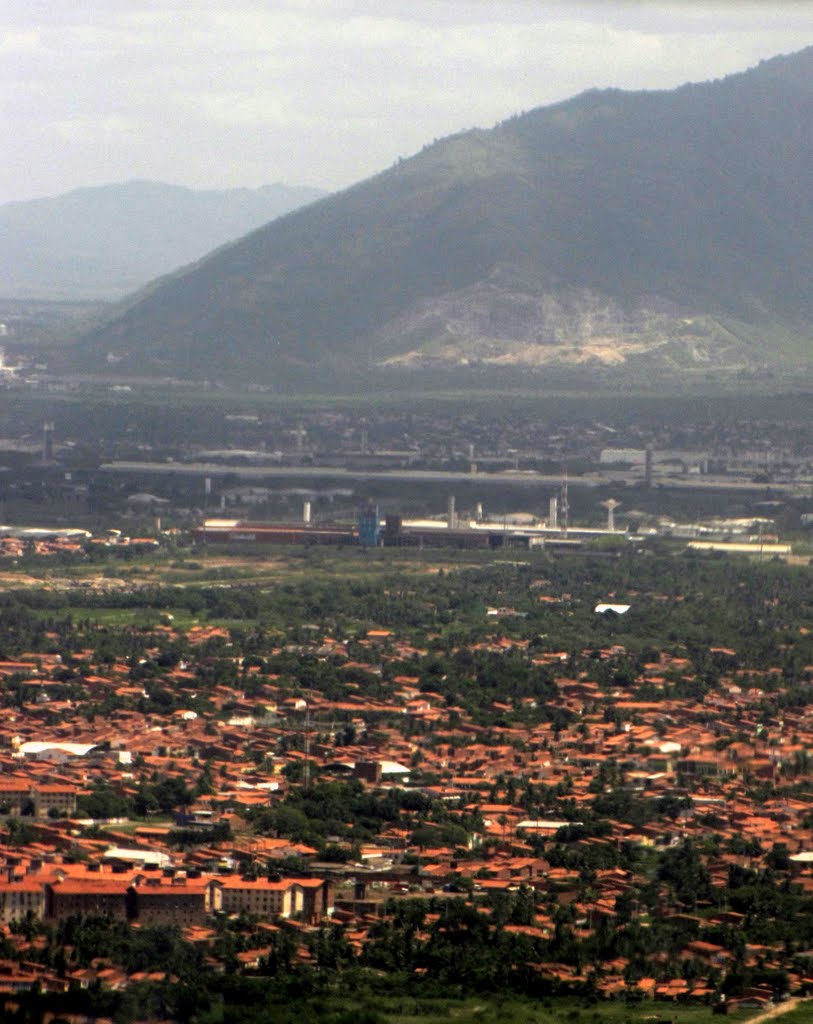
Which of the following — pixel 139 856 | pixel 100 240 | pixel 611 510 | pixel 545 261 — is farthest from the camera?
pixel 100 240

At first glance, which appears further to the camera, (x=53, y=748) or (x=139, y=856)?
(x=53, y=748)

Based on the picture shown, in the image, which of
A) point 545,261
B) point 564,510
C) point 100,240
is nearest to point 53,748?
point 564,510

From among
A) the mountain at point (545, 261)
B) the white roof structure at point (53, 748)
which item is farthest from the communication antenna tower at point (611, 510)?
the mountain at point (545, 261)

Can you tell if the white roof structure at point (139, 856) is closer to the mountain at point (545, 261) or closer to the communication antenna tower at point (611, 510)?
the communication antenna tower at point (611, 510)

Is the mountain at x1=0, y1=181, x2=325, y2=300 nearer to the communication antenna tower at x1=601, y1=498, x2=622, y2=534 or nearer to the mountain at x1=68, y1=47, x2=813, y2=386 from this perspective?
the mountain at x1=68, y1=47, x2=813, y2=386

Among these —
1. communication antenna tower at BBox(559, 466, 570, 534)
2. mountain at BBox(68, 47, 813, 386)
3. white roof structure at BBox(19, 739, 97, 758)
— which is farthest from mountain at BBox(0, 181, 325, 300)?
white roof structure at BBox(19, 739, 97, 758)


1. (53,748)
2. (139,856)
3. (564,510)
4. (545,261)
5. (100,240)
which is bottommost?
(139,856)

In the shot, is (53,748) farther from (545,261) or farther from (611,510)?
(545,261)
